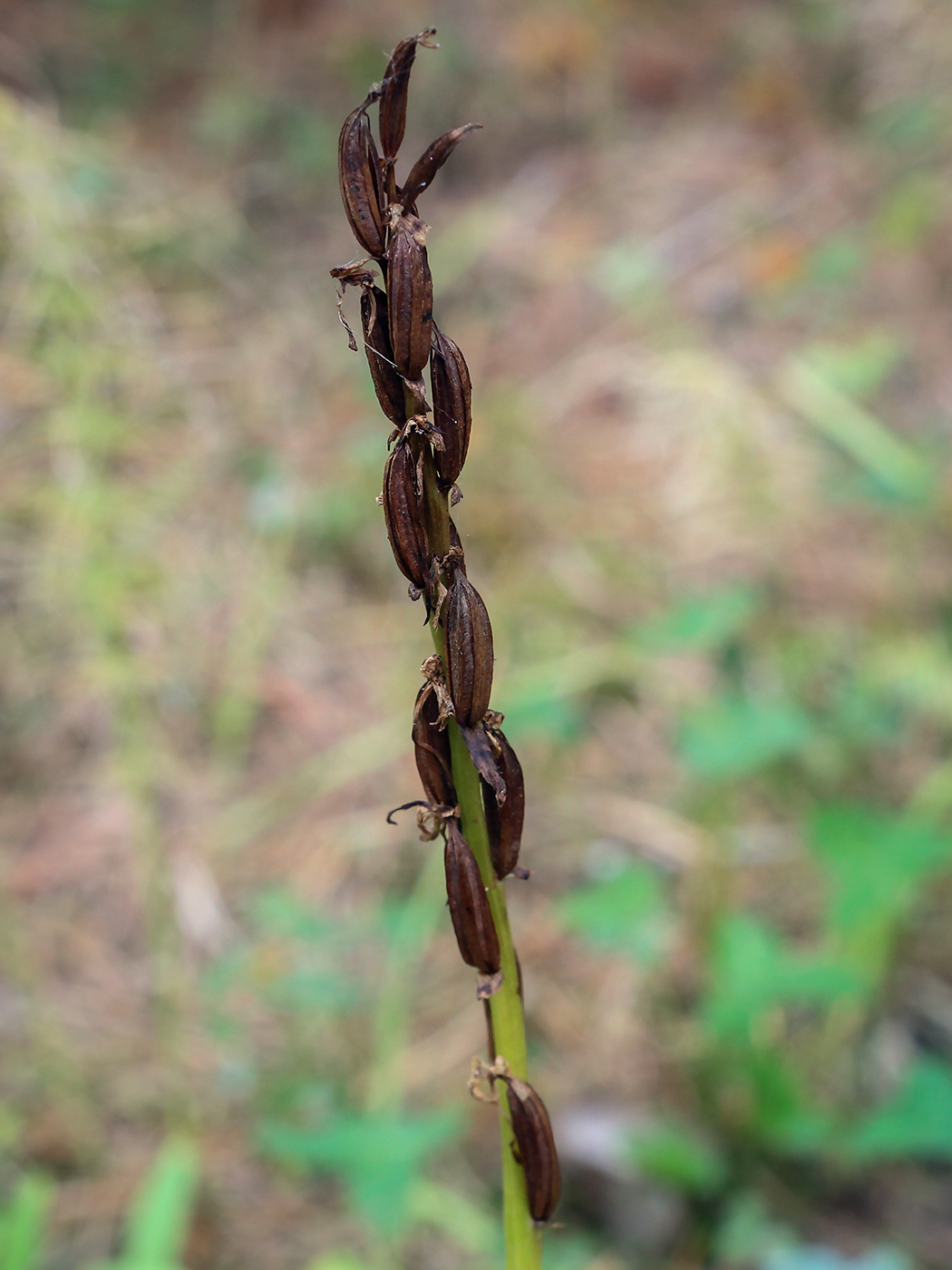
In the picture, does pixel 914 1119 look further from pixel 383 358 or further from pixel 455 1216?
pixel 383 358

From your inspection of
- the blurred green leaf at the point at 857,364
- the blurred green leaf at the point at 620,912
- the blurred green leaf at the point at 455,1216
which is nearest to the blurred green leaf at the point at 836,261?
the blurred green leaf at the point at 857,364

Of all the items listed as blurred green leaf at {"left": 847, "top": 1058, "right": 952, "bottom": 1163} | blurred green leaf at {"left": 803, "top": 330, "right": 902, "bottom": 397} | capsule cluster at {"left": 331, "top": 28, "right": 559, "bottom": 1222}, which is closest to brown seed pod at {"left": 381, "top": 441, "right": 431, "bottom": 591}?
capsule cluster at {"left": 331, "top": 28, "right": 559, "bottom": 1222}

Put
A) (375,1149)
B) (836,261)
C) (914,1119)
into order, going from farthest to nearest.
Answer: (836,261), (914,1119), (375,1149)

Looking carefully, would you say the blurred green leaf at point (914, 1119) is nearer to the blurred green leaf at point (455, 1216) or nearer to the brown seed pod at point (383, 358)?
the blurred green leaf at point (455, 1216)

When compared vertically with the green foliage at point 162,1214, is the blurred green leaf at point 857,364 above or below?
above

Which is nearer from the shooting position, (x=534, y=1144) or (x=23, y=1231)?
(x=534, y=1144)

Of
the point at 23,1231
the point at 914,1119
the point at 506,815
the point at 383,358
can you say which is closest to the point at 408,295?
the point at 383,358

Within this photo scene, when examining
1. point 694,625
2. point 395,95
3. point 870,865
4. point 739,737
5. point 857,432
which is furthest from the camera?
point 857,432
